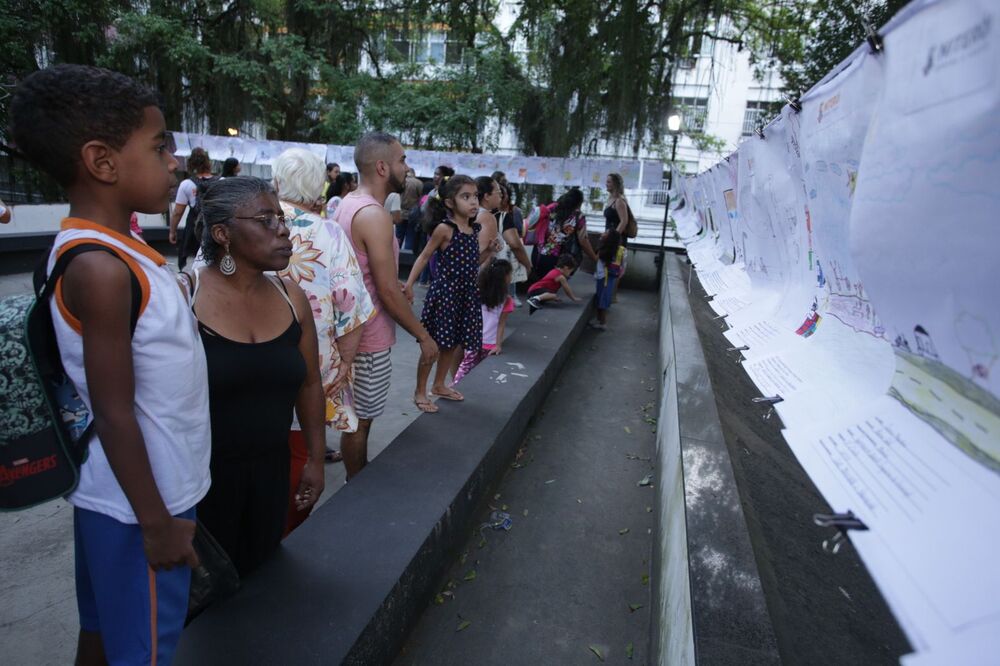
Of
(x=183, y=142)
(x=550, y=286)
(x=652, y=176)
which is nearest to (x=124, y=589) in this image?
(x=550, y=286)

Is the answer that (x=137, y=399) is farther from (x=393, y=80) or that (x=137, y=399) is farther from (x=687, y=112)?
(x=687, y=112)

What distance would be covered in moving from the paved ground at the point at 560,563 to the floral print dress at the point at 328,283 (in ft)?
3.28

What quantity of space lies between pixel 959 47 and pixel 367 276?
251 centimetres

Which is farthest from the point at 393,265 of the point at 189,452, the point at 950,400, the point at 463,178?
the point at 950,400

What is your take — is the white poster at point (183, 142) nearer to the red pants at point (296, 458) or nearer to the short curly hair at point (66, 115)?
the red pants at point (296, 458)

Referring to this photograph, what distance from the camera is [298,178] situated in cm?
246

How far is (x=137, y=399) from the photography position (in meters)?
1.29

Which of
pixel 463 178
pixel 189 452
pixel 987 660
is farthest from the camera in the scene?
pixel 463 178

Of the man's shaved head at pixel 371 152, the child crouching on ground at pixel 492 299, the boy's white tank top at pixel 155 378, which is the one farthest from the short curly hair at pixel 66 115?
the child crouching on ground at pixel 492 299

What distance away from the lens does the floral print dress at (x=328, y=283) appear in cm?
243

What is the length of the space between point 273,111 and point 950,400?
55.9 feet

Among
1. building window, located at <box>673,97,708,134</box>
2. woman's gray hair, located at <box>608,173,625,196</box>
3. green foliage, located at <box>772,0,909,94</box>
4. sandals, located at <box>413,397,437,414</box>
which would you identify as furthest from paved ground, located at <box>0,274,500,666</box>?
building window, located at <box>673,97,708,134</box>

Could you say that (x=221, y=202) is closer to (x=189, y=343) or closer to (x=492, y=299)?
(x=189, y=343)

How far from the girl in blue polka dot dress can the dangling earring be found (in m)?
1.90
